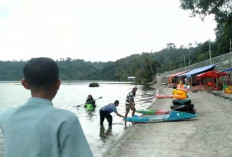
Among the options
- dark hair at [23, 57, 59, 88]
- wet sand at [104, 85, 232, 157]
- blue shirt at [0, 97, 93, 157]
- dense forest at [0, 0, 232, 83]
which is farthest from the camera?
dense forest at [0, 0, 232, 83]

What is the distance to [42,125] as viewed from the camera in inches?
72.1

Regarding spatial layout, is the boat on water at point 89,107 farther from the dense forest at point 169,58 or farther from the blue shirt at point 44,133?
the blue shirt at point 44,133

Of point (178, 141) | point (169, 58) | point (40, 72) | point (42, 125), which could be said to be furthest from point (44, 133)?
point (169, 58)

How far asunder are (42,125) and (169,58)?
167491 mm

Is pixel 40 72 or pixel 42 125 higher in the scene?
pixel 40 72

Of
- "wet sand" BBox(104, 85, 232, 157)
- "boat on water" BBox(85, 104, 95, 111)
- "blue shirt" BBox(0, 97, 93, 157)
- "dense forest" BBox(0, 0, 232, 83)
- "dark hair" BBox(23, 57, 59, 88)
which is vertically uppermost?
"dense forest" BBox(0, 0, 232, 83)

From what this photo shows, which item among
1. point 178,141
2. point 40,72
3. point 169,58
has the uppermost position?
point 169,58

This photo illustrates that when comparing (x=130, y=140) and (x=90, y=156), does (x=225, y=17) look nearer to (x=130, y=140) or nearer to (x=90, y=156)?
(x=130, y=140)

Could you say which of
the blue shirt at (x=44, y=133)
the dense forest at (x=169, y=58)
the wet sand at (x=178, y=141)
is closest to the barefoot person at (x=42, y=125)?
the blue shirt at (x=44, y=133)

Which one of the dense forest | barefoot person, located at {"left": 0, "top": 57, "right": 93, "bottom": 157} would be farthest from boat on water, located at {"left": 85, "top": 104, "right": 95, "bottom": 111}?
barefoot person, located at {"left": 0, "top": 57, "right": 93, "bottom": 157}

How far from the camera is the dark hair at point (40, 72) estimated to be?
1.99 meters

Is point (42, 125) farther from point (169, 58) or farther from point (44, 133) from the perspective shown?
point (169, 58)

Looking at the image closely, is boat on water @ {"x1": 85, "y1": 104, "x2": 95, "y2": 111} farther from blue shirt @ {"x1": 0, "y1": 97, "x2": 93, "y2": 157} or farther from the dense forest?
blue shirt @ {"x1": 0, "y1": 97, "x2": 93, "y2": 157}

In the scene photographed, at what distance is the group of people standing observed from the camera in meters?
1.80
